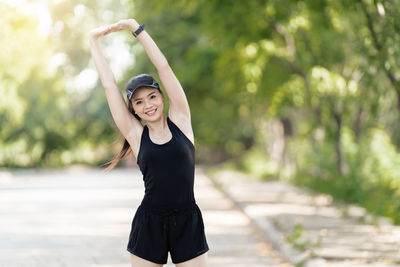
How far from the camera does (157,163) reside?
4855mm

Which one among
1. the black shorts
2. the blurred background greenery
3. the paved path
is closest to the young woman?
the black shorts

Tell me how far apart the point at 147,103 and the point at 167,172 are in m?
0.48

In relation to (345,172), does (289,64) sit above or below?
above

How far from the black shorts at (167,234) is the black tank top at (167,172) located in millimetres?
56

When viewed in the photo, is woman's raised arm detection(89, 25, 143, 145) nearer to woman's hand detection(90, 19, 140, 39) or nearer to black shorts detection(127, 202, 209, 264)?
woman's hand detection(90, 19, 140, 39)

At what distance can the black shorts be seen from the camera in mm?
4922

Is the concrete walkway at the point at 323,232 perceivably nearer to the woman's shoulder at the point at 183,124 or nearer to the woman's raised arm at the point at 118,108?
the woman's shoulder at the point at 183,124

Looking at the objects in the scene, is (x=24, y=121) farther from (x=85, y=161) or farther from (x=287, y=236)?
(x=287, y=236)

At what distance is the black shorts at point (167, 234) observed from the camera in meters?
4.92

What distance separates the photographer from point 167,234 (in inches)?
195

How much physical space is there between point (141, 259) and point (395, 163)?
544 inches

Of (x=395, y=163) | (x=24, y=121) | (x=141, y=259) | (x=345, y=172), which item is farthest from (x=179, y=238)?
(x=24, y=121)

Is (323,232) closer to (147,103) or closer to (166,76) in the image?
(166,76)

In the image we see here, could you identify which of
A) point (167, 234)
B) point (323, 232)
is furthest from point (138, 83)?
point (323, 232)
